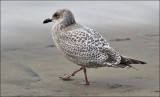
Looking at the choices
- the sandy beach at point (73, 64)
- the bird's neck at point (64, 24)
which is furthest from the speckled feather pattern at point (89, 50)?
the sandy beach at point (73, 64)

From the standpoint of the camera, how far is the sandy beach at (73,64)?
637cm

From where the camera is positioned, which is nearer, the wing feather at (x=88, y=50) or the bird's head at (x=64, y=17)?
the wing feather at (x=88, y=50)

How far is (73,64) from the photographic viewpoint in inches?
302

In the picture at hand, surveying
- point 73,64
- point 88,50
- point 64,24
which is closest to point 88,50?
point 88,50

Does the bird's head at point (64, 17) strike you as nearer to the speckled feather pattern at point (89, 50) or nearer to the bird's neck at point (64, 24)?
the bird's neck at point (64, 24)

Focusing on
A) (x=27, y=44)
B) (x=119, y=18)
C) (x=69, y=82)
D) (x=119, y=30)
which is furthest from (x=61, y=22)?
(x=119, y=18)

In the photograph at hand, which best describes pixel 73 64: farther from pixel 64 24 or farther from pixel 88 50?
pixel 88 50

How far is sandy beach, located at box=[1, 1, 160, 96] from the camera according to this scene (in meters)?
6.37

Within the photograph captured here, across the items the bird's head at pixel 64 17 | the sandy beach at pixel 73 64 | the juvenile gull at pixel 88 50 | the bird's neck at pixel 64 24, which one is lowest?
the sandy beach at pixel 73 64

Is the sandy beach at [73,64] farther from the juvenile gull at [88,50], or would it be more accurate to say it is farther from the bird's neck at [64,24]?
the bird's neck at [64,24]

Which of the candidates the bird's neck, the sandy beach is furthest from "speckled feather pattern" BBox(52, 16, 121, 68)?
the sandy beach

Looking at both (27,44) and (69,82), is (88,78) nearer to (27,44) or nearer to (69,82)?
(69,82)

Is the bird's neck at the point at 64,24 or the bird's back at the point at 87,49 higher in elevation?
the bird's neck at the point at 64,24

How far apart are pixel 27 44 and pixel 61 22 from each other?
7.14ft
